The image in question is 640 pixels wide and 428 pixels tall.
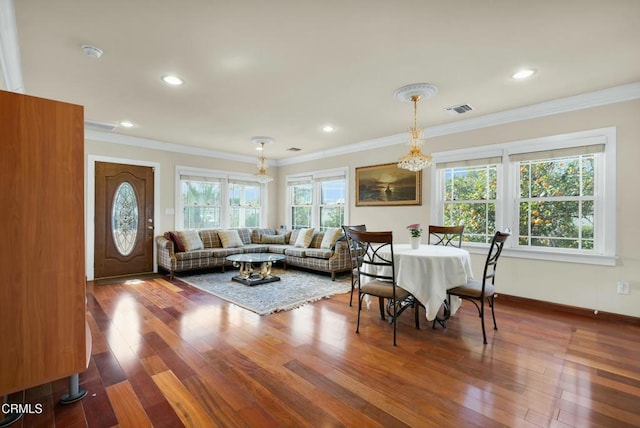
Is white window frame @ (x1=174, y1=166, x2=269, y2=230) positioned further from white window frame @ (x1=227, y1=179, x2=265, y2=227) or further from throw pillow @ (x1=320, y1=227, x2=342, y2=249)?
throw pillow @ (x1=320, y1=227, x2=342, y2=249)

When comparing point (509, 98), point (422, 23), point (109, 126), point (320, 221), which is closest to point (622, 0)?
point (422, 23)

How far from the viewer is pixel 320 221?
6.70 meters

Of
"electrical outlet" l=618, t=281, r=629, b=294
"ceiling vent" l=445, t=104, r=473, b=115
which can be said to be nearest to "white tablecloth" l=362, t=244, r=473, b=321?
"electrical outlet" l=618, t=281, r=629, b=294

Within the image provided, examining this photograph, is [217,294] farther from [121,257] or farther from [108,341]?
[121,257]

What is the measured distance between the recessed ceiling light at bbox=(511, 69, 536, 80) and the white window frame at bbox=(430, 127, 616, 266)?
46.3 inches

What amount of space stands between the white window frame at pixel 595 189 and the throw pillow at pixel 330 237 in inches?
71.3

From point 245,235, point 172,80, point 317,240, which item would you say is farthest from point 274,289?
point 172,80

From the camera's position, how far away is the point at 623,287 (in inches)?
126

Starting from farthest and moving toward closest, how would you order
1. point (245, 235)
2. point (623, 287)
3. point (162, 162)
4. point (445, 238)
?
point (245, 235), point (162, 162), point (445, 238), point (623, 287)

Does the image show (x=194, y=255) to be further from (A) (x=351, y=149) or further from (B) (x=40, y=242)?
(B) (x=40, y=242)

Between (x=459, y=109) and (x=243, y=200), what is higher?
(x=459, y=109)

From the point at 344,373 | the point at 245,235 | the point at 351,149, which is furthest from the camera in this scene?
the point at 245,235

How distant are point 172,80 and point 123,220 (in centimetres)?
342

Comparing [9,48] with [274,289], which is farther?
[274,289]
